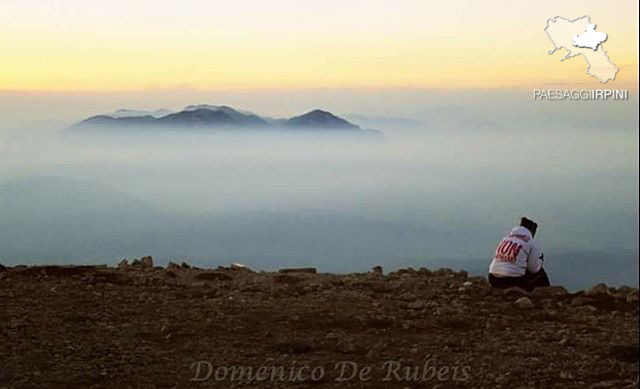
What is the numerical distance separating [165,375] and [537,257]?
5234 mm

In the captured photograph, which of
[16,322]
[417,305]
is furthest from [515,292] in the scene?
[16,322]

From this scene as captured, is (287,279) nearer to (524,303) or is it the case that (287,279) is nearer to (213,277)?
(213,277)

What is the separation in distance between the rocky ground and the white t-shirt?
0.30 meters

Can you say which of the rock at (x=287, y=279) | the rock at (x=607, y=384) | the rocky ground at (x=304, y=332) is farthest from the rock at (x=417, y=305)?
the rock at (x=607, y=384)

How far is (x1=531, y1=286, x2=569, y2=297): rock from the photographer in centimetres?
1080

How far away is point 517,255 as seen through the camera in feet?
36.6

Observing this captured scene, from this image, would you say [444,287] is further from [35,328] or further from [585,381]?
[35,328]

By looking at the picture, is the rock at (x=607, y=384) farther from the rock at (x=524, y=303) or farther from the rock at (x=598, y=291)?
the rock at (x=598, y=291)

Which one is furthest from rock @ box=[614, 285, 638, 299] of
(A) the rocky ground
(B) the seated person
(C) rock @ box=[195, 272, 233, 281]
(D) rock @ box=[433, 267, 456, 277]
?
(C) rock @ box=[195, 272, 233, 281]

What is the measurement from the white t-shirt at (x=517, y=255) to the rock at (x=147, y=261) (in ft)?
15.1

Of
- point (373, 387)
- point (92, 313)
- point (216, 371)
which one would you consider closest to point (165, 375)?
point (216, 371)

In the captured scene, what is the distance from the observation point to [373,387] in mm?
7527

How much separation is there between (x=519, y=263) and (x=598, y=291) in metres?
0.94

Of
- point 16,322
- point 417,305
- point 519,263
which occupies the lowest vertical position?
point 16,322
